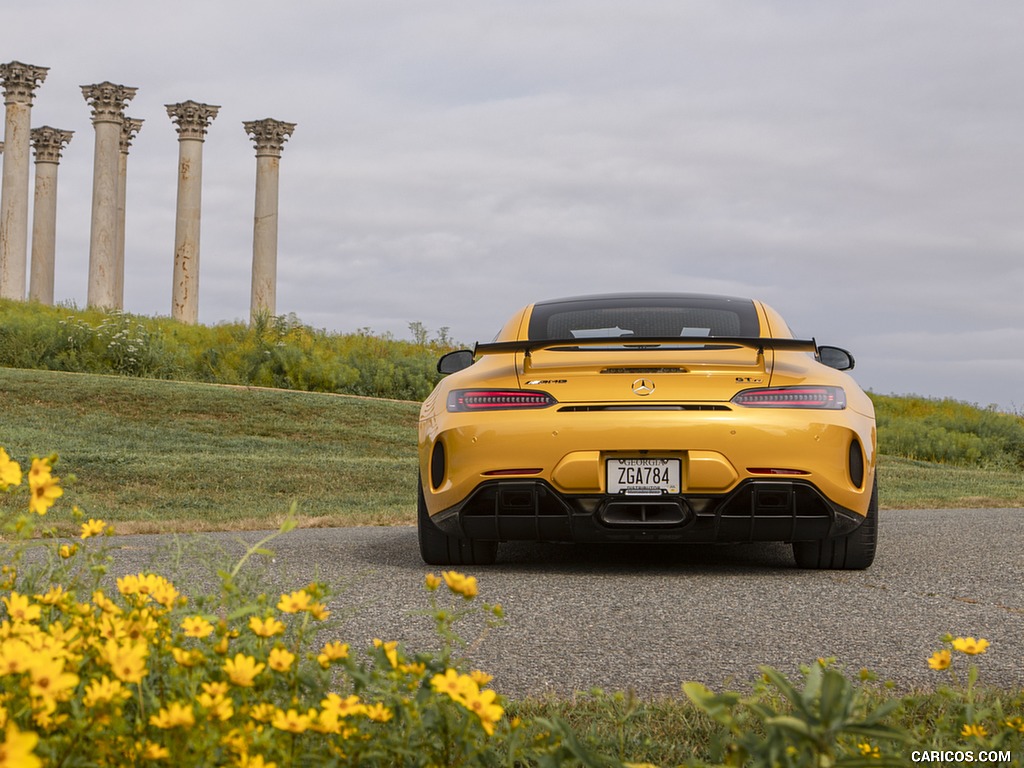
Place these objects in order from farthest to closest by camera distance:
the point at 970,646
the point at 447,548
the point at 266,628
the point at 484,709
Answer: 1. the point at 447,548
2. the point at 970,646
3. the point at 266,628
4. the point at 484,709

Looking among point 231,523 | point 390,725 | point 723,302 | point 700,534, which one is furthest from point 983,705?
point 231,523

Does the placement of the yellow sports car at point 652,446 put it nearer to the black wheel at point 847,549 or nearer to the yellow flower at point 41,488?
the black wheel at point 847,549

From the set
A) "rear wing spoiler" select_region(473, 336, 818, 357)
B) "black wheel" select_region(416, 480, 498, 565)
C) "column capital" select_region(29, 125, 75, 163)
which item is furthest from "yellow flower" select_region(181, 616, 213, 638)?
"column capital" select_region(29, 125, 75, 163)

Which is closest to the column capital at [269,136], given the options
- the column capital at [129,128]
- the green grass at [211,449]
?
the column capital at [129,128]

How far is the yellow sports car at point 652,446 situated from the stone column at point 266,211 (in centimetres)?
3017

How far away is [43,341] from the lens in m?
24.6

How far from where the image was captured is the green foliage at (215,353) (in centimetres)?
2441

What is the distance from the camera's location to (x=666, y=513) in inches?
219

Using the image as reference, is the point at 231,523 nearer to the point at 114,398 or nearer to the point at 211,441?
the point at 211,441

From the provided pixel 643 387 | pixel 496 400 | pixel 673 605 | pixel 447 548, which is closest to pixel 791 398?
pixel 643 387

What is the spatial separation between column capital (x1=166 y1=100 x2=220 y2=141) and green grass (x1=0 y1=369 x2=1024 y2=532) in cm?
1522

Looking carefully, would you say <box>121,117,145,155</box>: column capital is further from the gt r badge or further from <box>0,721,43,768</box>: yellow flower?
<box>0,721,43,768</box>: yellow flower

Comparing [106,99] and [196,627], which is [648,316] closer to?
[196,627]

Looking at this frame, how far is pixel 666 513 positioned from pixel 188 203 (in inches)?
1234
